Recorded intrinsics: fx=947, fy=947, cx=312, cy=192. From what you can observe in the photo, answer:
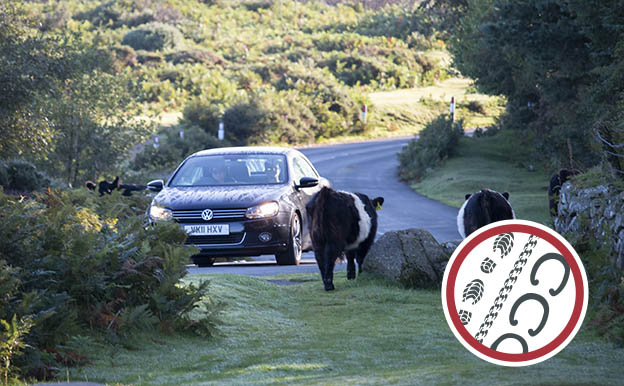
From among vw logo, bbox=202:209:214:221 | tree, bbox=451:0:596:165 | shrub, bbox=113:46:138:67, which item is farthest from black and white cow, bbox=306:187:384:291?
shrub, bbox=113:46:138:67

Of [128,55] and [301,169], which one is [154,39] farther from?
[301,169]

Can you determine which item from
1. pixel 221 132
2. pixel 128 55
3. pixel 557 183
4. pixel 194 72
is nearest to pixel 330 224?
pixel 557 183

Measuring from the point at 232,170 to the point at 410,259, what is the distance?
158 inches

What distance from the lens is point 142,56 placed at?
260 ft

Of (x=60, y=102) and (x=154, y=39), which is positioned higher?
(x=154, y=39)

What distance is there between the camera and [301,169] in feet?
53.9

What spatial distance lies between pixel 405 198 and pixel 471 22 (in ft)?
27.3

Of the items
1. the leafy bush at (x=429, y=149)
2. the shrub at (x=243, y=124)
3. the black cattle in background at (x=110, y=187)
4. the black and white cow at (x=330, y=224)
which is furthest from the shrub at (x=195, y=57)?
the black and white cow at (x=330, y=224)

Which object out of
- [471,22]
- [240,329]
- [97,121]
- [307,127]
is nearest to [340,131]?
[307,127]

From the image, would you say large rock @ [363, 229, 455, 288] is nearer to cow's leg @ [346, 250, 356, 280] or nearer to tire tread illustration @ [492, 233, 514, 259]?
cow's leg @ [346, 250, 356, 280]

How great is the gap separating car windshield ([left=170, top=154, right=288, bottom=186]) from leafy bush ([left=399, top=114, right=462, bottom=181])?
81.3 ft

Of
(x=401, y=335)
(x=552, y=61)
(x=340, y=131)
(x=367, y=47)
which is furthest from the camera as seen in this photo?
(x=367, y=47)

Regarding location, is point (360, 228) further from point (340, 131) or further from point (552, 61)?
point (340, 131)

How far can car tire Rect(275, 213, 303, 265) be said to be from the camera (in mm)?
15102
